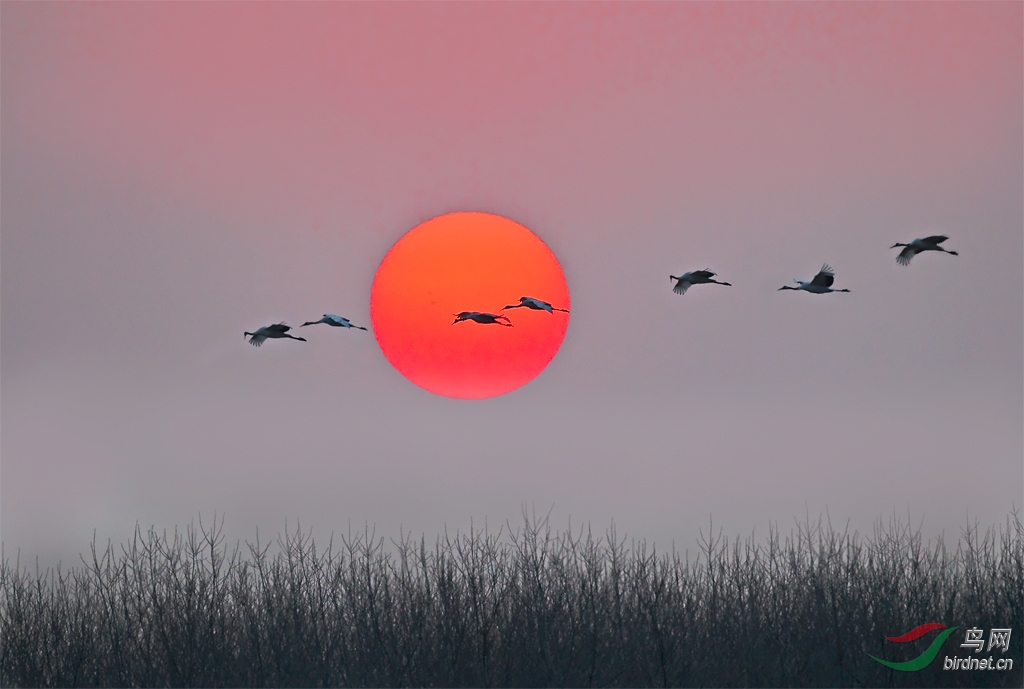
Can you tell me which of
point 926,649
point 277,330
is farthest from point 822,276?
point 926,649

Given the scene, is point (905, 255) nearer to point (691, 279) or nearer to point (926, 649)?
point (691, 279)

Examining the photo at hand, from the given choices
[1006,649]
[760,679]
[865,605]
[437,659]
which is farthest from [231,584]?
[1006,649]

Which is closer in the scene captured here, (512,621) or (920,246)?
(920,246)

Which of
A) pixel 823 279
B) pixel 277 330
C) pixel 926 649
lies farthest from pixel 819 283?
pixel 926 649

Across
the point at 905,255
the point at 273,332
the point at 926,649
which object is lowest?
the point at 926,649

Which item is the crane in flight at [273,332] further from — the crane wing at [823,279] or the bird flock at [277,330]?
the crane wing at [823,279]

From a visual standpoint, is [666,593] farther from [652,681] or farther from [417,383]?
[417,383]

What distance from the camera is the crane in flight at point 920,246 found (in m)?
13.9

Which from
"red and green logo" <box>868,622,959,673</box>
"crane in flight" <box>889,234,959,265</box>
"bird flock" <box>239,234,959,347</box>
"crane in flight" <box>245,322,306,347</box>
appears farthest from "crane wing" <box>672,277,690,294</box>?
"red and green logo" <box>868,622,959,673</box>

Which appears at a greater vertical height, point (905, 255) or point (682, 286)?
point (905, 255)

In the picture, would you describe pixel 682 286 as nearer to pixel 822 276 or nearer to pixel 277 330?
pixel 822 276

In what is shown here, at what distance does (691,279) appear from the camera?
1412cm

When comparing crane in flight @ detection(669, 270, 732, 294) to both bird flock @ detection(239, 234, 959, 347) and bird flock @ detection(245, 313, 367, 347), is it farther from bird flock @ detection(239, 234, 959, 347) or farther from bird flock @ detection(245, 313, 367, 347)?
bird flock @ detection(245, 313, 367, 347)

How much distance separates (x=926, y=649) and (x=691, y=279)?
48.5 ft
